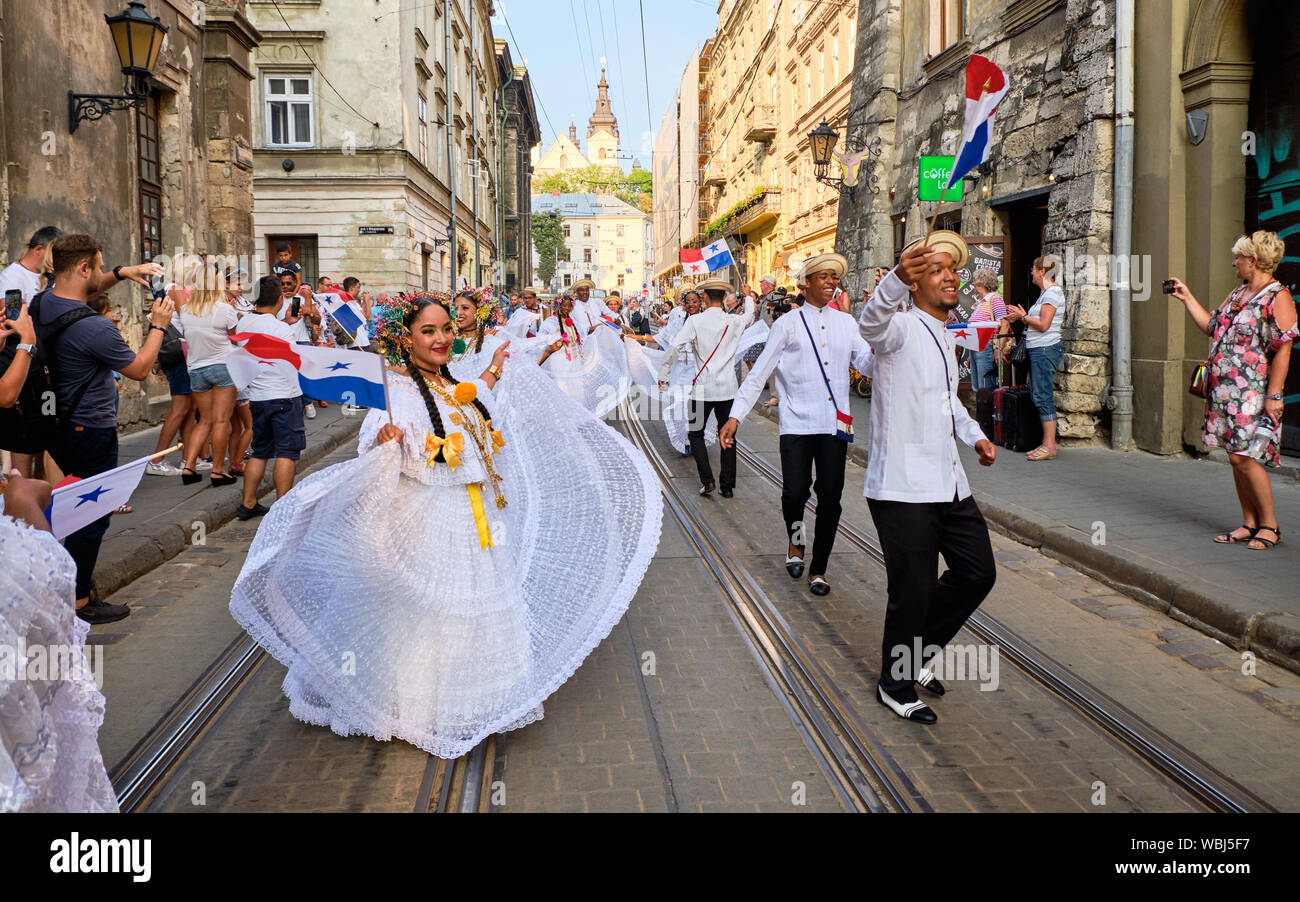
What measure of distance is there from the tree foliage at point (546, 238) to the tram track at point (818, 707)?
97.6m

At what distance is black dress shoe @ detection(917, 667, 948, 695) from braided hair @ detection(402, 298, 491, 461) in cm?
217

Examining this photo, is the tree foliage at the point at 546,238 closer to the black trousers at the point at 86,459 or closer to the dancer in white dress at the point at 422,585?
the black trousers at the point at 86,459

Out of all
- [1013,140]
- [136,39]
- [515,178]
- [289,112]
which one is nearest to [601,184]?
[515,178]

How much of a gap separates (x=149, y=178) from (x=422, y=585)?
13.3 meters

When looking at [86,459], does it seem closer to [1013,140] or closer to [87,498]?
[87,498]

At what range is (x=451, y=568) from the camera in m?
3.97

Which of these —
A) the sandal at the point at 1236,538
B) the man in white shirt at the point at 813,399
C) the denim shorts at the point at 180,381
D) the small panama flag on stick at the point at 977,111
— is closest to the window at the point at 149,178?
the denim shorts at the point at 180,381

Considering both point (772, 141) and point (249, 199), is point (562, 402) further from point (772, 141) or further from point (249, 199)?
point (772, 141)

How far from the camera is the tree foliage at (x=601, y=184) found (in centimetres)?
13938

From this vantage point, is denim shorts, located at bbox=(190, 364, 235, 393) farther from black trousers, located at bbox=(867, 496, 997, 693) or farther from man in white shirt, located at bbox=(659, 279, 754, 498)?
black trousers, located at bbox=(867, 496, 997, 693)

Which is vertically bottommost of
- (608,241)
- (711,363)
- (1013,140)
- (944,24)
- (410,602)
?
(410,602)

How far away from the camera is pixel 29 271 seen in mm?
7184
